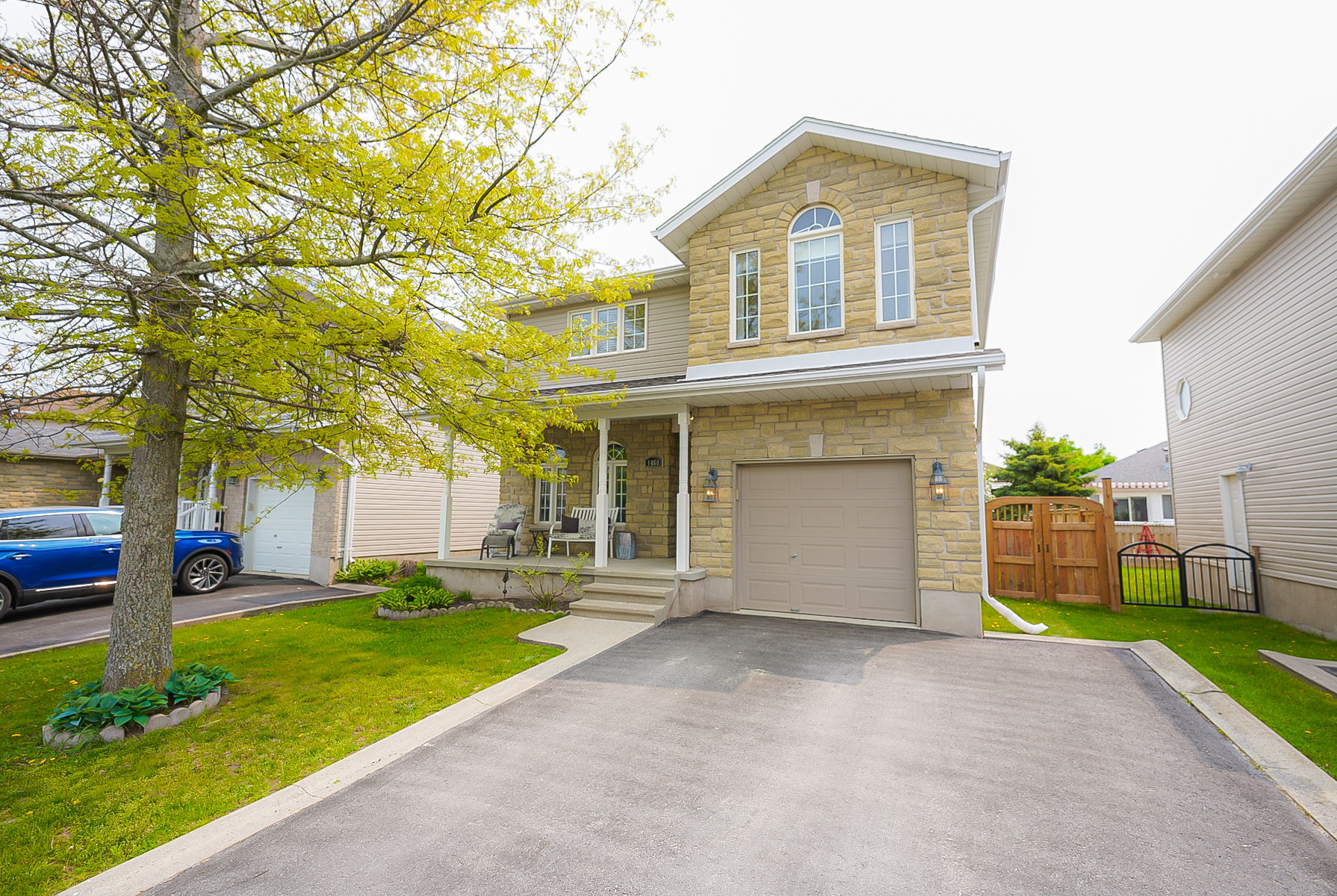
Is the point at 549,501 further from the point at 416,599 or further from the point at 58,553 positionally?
the point at 58,553

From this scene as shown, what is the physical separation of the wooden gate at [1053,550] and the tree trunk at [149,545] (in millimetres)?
11524

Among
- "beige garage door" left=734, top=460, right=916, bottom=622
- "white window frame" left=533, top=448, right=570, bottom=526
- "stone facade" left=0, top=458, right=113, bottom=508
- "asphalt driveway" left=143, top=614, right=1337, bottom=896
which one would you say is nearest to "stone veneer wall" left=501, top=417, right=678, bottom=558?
"white window frame" left=533, top=448, right=570, bottom=526

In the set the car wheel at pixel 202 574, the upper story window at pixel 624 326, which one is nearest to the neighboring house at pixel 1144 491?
the upper story window at pixel 624 326

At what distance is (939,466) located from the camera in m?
7.54

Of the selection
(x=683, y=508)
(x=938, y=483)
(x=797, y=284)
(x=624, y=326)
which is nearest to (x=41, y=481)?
(x=624, y=326)

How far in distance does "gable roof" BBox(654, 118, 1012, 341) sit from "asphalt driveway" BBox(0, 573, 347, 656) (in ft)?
31.9

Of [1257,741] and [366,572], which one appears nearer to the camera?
[1257,741]

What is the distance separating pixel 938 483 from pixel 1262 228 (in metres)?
6.95

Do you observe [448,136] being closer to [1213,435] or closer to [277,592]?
[277,592]

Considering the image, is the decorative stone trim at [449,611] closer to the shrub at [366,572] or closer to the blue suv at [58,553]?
the shrub at [366,572]

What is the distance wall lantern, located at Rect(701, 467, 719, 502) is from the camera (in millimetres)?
9016

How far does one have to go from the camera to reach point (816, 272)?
8.84m

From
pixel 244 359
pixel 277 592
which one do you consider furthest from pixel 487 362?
pixel 277 592

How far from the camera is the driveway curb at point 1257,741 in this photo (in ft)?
11.0
